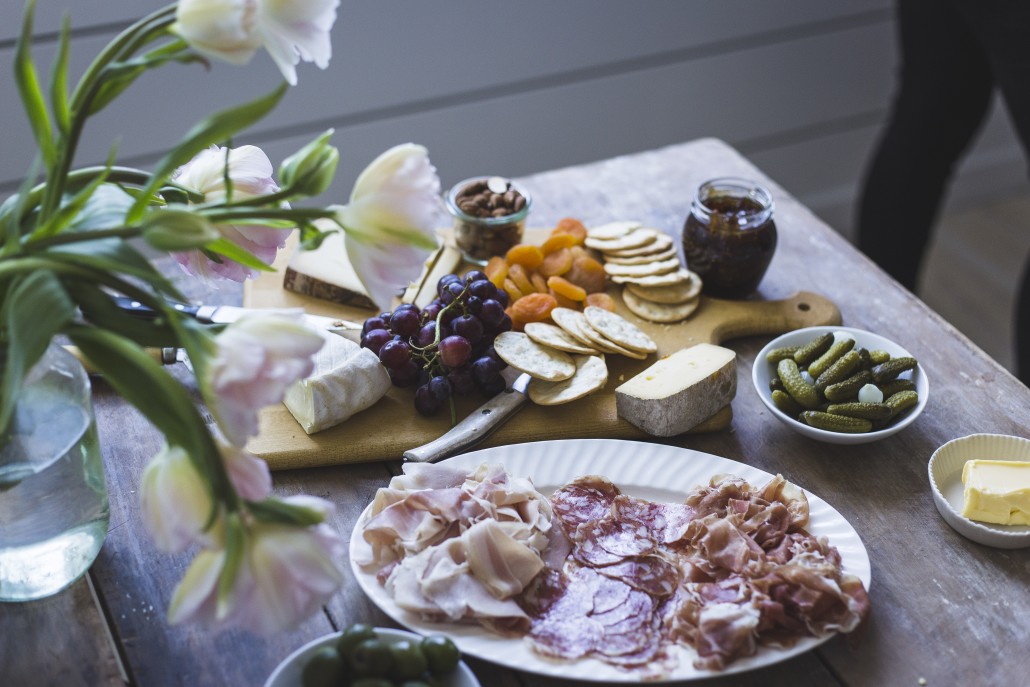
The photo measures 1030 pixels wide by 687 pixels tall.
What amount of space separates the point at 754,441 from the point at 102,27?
183 cm

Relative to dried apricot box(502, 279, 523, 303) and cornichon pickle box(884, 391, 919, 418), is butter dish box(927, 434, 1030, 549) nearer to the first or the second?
cornichon pickle box(884, 391, 919, 418)

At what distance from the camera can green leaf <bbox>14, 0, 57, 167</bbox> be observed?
0.81 metres

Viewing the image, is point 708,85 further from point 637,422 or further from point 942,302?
point 637,422

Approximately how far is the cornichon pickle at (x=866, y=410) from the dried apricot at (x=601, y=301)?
39cm

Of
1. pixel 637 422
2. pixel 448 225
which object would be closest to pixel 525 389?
pixel 637 422

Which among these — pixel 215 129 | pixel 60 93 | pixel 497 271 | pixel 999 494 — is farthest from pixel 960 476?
pixel 60 93

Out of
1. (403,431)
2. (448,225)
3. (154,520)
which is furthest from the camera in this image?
(448,225)

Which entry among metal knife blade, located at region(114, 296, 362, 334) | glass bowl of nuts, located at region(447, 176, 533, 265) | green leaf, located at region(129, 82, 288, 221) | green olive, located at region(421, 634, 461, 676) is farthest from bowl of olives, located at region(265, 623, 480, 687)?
glass bowl of nuts, located at region(447, 176, 533, 265)

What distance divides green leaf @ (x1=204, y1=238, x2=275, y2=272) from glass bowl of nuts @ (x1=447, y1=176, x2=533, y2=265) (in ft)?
2.19

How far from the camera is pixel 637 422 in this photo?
1.31m

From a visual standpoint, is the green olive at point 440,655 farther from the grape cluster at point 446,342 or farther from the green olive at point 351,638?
the grape cluster at point 446,342

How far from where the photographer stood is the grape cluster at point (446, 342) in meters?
1.33

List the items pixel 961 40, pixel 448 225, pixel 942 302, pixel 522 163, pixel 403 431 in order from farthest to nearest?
1. pixel 942 302
2. pixel 522 163
3. pixel 961 40
4. pixel 448 225
5. pixel 403 431

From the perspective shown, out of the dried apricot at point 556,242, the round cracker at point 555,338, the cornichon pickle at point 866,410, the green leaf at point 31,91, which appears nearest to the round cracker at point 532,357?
the round cracker at point 555,338
